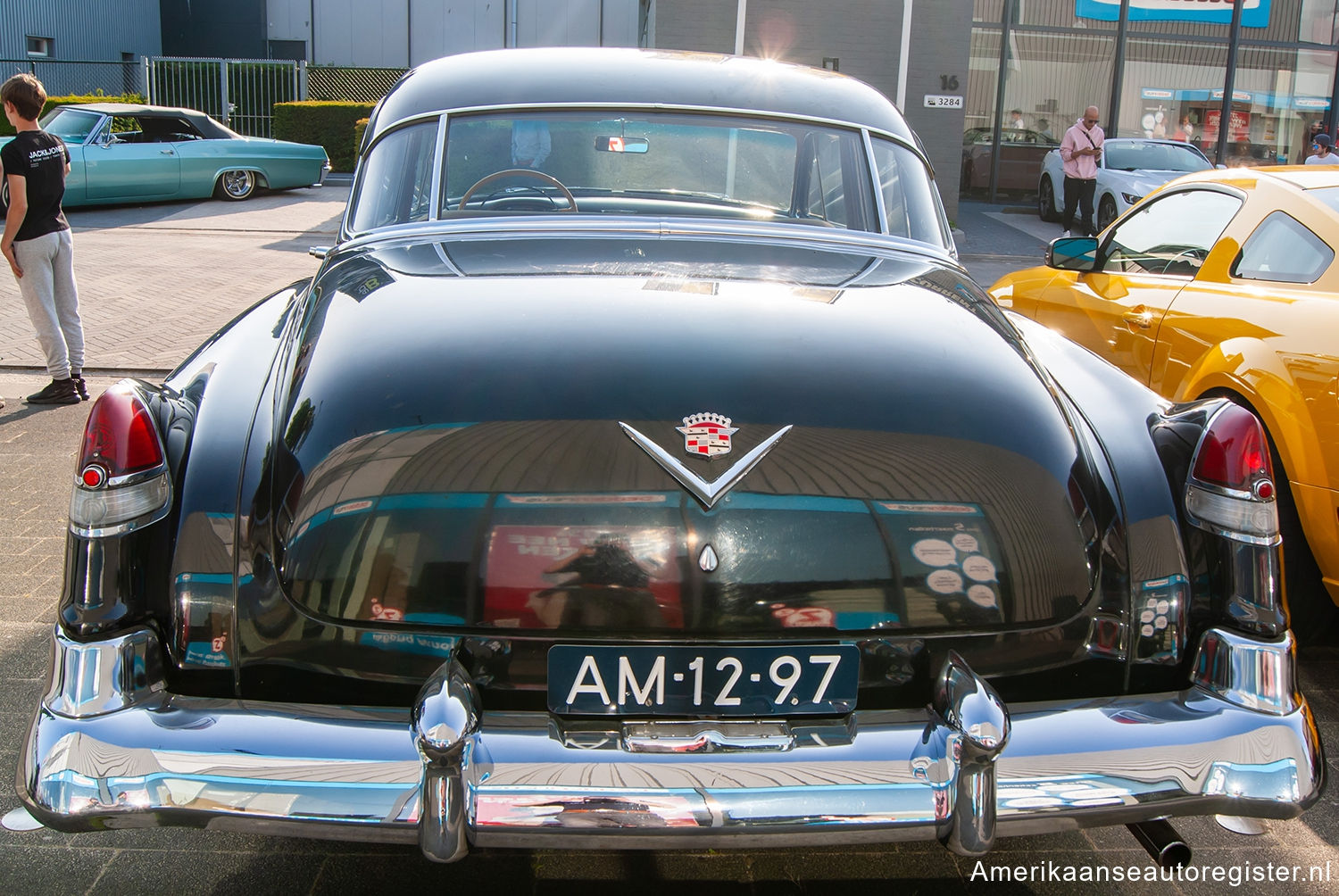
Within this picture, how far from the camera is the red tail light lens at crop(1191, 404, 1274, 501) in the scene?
2.38 m

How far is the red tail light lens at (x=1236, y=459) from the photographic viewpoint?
2375mm

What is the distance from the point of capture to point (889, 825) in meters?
1.99

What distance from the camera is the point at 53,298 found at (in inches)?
273

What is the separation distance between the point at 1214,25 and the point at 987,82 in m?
4.11

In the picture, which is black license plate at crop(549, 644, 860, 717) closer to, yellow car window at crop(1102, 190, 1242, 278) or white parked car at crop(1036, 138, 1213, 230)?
yellow car window at crop(1102, 190, 1242, 278)

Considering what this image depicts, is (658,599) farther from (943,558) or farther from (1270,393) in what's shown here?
(1270,393)

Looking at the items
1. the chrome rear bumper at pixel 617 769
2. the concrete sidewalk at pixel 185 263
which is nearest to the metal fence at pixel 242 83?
the concrete sidewalk at pixel 185 263

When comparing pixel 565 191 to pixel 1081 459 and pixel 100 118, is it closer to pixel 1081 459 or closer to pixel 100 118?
pixel 1081 459

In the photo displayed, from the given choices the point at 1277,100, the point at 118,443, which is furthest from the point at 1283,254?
the point at 1277,100

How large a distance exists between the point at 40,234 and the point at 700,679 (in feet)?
→ 20.4

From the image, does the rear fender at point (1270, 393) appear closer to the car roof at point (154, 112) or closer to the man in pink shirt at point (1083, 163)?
the man in pink shirt at point (1083, 163)

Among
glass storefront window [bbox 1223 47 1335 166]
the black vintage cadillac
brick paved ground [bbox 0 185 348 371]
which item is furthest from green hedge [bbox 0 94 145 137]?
glass storefront window [bbox 1223 47 1335 166]

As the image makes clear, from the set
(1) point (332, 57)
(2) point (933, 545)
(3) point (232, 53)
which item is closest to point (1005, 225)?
(2) point (933, 545)

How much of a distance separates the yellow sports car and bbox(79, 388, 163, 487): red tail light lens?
10.5 ft
